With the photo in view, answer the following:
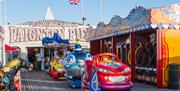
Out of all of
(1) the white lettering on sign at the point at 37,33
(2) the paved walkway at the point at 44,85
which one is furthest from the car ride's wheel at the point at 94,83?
(1) the white lettering on sign at the point at 37,33

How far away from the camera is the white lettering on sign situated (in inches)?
1384

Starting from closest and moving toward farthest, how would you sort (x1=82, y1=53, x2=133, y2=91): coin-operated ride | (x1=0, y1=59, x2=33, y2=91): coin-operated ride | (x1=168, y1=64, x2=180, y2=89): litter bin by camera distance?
1. (x1=0, y1=59, x2=33, y2=91): coin-operated ride
2. (x1=82, y1=53, x2=133, y2=91): coin-operated ride
3. (x1=168, y1=64, x2=180, y2=89): litter bin

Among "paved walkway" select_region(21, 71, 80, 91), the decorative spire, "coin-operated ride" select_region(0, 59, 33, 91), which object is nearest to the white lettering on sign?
the decorative spire

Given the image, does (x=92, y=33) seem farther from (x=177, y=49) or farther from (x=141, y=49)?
(x=177, y=49)

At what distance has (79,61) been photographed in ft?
54.9

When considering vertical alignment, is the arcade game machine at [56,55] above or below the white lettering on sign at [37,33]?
below

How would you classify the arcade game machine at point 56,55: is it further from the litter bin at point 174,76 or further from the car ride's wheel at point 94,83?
the car ride's wheel at point 94,83

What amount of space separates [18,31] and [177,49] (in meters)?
21.6

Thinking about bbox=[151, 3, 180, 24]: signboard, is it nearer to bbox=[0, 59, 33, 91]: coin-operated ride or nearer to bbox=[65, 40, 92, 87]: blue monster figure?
bbox=[65, 40, 92, 87]: blue monster figure

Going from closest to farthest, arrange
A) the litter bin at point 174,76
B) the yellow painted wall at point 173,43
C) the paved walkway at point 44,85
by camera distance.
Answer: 1. the litter bin at point 174,76
2. the yellow painted wall at point 173,43
3. the paved walkway at point 44,85

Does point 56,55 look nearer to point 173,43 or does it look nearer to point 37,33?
point 37,33

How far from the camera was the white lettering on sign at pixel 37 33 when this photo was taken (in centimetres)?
3516

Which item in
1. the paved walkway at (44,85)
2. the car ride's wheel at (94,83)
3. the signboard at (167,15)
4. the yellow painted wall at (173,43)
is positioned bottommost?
the paved walkway at (44,85)

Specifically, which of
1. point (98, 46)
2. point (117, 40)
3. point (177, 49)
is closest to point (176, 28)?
point (177, 49)
